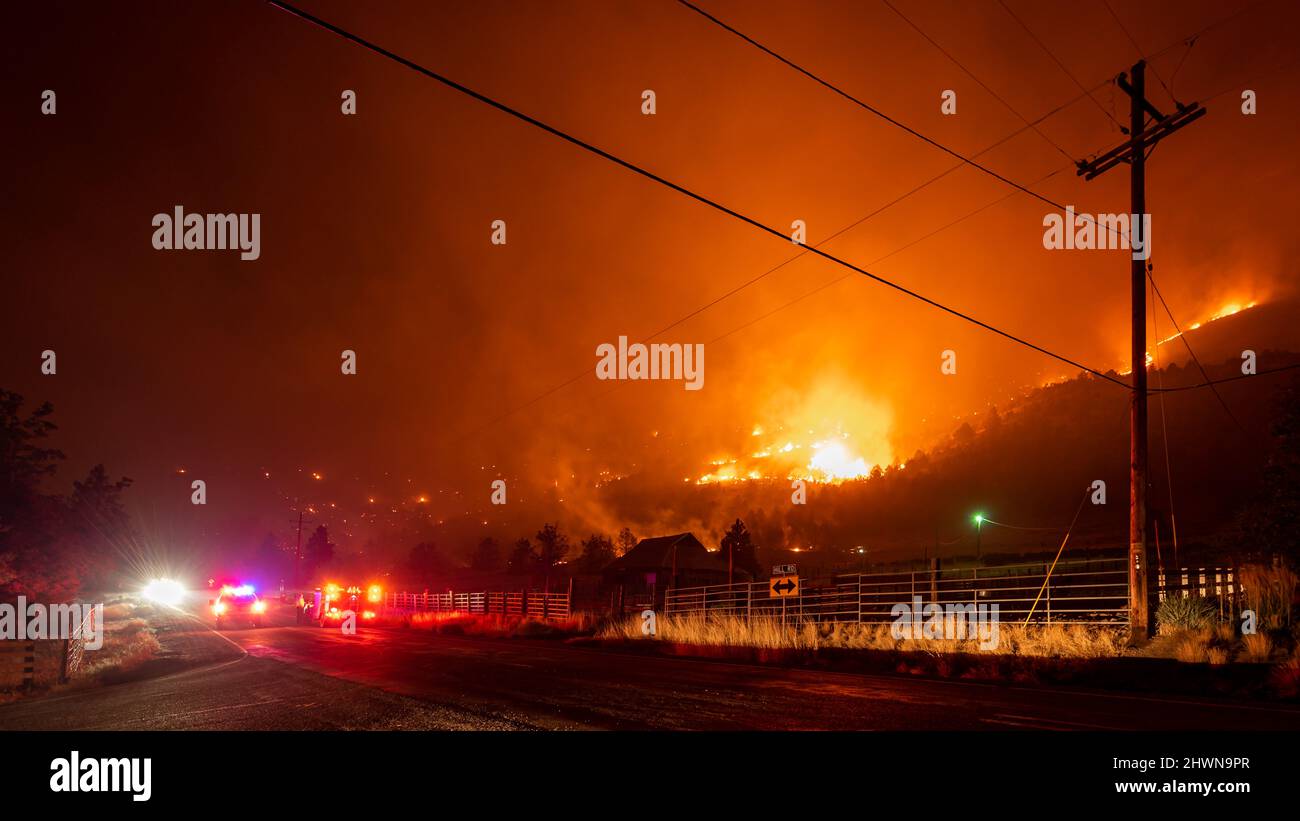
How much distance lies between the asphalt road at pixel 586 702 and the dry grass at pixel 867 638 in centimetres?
369

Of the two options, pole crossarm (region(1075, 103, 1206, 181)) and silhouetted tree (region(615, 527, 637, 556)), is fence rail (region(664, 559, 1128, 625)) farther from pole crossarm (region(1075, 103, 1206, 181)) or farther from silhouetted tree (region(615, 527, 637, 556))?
silhouetted tree (region(615, 527, 637, 556))

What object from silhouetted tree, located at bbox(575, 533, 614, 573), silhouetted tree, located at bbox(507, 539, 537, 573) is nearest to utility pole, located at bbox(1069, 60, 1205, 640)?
silhouetted tree, located at bbox(575, 533, 614, 573)

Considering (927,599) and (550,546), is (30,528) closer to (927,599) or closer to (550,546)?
(927,599)

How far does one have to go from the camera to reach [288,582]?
158 metres

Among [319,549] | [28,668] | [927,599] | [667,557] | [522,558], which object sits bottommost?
[522,558]

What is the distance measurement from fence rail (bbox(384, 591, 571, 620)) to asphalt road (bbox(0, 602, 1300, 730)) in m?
19.6

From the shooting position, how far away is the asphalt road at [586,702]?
26.2 ft

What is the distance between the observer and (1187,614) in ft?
49.2

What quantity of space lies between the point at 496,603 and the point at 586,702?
32043mm

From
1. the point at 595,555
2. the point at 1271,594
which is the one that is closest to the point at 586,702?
the point at 1271,594

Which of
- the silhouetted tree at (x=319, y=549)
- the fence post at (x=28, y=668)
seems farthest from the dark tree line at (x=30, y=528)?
the silhouetted tree at (x=319, y=549)
